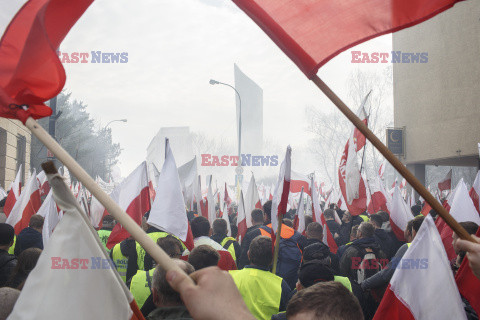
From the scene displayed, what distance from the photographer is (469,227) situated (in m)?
4.36

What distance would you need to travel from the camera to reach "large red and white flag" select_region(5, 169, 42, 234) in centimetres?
823

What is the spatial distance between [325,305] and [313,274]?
1834 millimetres

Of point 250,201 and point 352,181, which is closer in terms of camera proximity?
point 352,181

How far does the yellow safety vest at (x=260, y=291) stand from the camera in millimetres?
4180

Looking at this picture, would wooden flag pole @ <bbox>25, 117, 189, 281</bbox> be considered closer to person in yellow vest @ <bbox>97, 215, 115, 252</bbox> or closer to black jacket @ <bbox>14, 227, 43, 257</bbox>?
black jacket @ <bbox>14, 227, 43, 257</bbox>

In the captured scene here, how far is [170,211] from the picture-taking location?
6020 millimetres

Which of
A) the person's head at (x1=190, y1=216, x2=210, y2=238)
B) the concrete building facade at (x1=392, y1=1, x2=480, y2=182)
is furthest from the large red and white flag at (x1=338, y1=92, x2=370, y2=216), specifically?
the concrete building facade at (x1=392, y1=1, x2=480, y2=182)

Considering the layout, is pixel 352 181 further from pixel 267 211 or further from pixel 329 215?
pixel 329 215

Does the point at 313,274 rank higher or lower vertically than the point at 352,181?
lower

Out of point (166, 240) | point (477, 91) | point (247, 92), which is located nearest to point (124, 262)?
point (166, 240)

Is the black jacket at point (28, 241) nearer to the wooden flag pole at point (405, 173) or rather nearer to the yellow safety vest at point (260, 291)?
the yellow safety vest at point (260, 291)

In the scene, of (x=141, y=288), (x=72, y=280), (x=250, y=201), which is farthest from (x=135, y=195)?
(x=72, y=280)

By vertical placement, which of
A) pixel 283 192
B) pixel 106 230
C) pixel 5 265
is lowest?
pixel 5 265

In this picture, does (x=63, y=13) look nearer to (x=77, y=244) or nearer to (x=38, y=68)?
(x=38, y=68)
